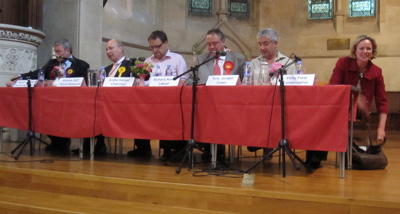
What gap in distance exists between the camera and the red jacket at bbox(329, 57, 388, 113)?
11.5ft

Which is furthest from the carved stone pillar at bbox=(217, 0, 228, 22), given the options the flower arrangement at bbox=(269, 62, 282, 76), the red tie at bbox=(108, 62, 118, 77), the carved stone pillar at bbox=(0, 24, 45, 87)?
the flower arrangement at bbox=(269, 62, 282, 76)

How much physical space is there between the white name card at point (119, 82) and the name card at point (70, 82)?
27 centimetres

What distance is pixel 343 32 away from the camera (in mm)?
10023

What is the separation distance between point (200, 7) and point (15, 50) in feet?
19.5

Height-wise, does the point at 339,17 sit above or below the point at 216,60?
above

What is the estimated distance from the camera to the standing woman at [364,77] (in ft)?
11.2

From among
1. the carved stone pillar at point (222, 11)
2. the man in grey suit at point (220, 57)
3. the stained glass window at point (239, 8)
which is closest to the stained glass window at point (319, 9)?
the stained glass window at point (239, 8)

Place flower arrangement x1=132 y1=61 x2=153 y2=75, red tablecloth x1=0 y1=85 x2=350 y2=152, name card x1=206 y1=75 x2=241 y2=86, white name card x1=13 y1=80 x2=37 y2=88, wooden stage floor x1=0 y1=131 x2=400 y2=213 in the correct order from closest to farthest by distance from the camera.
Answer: wooden stage floor x1=0 y1=131 x2=400 y2=213
red tablecloth x1=0 y1=85 x2=350 y2=152
name card x1=206 y1=75 x2=241 y2=86
flower arrangement x1=132 y1=61 x2=153 y2=75
white name card x1=13 y1=80 x2=37 y2=88

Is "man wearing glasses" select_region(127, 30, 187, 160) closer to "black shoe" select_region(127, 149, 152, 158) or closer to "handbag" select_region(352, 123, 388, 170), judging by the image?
"black shoe" select_region(127, 149, 152, 158)

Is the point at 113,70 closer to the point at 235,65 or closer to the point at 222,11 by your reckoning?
the point at 235,65

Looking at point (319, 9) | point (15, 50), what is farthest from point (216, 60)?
point (319, 9)

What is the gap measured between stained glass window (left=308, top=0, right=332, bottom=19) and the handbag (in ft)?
24.1

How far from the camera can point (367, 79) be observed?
3.51 m

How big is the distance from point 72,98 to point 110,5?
4954 millimetres
